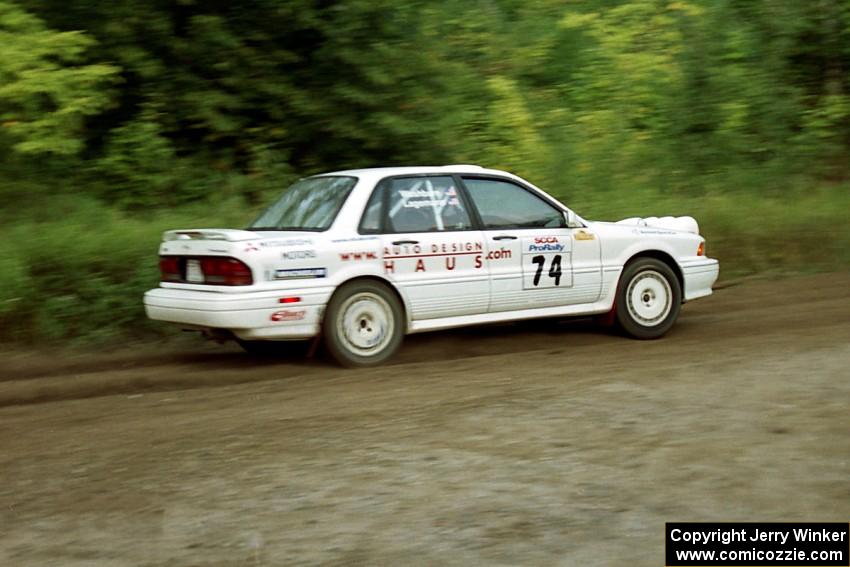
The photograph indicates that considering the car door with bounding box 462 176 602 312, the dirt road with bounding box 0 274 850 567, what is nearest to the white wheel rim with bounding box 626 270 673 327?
the car door with bounding box 462 176 602 312

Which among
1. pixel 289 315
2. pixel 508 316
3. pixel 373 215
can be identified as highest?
pixel 373 215

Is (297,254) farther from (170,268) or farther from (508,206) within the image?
(508,206)

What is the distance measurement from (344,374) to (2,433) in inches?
102

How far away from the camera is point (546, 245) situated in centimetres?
975

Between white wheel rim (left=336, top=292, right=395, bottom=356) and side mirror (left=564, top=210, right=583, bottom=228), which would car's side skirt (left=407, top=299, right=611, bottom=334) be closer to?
white wheel rim (left=336, top=292, right=395, bottom=356)

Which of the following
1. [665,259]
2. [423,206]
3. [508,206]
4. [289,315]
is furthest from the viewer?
[665,259]

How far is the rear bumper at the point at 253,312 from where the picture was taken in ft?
27.7

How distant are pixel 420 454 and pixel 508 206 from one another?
13.2 ft

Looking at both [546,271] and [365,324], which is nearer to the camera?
[365,324]

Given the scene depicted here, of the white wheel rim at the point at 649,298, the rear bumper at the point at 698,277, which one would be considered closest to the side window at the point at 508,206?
the white wheel rim at the point at 649,298

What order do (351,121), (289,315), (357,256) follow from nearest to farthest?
(289,315), (357,256), (351,121)

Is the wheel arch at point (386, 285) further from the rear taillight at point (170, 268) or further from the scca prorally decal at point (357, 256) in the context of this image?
the rear taillight at point (170, 268)

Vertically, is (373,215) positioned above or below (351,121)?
below

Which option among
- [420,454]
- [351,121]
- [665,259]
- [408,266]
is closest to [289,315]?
[408,266]
